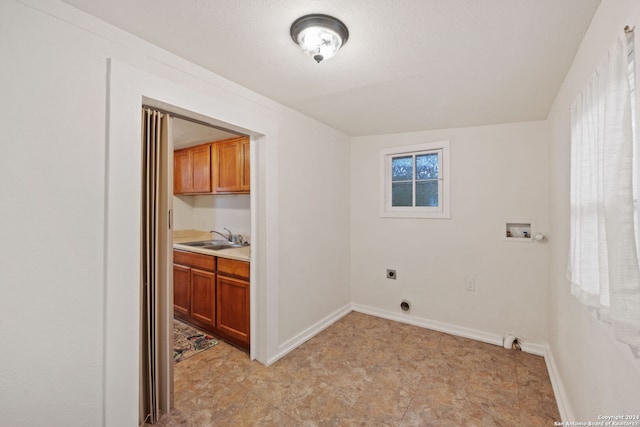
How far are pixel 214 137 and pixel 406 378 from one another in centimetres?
313

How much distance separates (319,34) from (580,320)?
2.04 m

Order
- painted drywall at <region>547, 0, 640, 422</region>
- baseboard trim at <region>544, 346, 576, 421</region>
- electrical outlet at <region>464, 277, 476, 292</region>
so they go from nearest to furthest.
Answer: painted drywall at <region>547, 0, 640, 422</region> < baseboard trim at <region>544, 346, 576, 421</region> < electrical outlet at <region>464, 277, 476, 292</region>

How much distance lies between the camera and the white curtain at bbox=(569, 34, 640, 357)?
85 centimetres

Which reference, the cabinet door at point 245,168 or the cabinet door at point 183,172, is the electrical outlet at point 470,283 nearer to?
the cabinet door at point 245,168

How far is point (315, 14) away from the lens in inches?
51.4

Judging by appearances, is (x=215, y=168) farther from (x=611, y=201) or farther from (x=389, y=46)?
(x=611, y=201)

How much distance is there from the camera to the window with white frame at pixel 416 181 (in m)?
3.10

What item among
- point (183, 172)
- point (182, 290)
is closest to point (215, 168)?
point (183, 172)

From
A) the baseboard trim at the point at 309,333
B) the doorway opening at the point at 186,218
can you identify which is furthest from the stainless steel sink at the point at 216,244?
the baseboard trim at the point at 309,333

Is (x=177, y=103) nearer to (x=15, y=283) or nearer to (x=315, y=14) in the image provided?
→ (x=315, y=14)

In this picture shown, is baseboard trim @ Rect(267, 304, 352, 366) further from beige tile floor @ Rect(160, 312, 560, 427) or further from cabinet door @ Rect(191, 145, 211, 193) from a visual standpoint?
cabinet door @ Rect(191, 145, 211, 193)

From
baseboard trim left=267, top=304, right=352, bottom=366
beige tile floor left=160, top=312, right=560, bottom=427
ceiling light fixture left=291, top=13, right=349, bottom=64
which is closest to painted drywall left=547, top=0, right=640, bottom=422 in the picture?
beige tile floor left=160, top=312, right=560, bottom=427

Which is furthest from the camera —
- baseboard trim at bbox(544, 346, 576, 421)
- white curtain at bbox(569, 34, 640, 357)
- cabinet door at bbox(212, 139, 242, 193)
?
cabinet door at bbox(212, 139, 242, 193)

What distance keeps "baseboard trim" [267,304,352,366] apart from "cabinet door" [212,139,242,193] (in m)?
1.69
